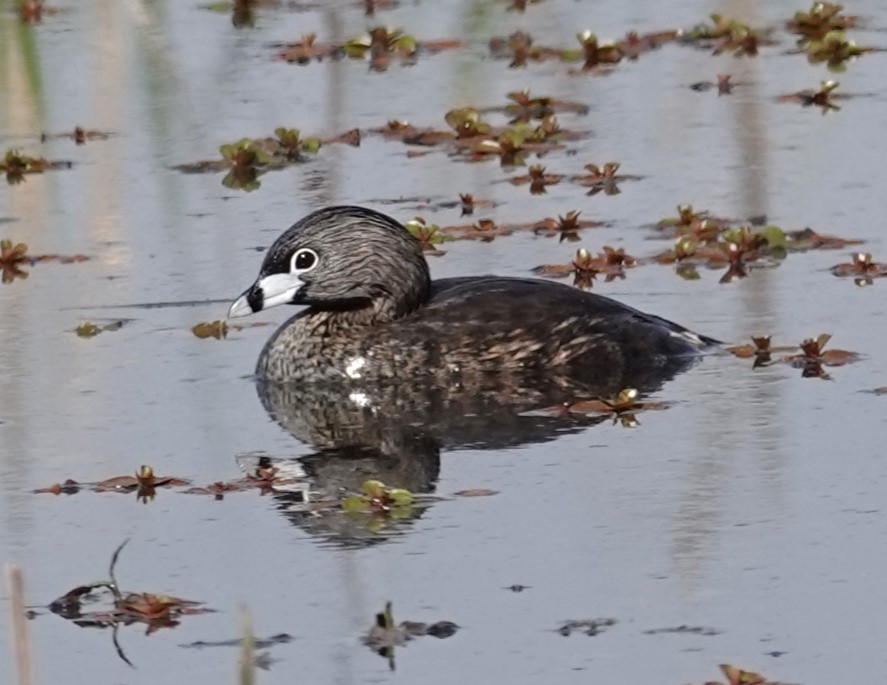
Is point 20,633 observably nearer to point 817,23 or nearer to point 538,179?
point 538,179

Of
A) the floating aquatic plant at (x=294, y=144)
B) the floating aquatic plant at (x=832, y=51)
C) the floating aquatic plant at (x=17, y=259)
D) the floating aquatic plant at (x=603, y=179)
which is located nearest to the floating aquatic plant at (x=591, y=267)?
the floating aquatic plant at (x=603, y=179)

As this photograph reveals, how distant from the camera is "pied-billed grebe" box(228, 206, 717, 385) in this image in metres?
11.8

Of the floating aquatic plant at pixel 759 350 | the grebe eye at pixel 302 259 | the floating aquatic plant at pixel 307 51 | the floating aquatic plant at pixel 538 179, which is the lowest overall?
the floating aquatic plant at pixel 759 350

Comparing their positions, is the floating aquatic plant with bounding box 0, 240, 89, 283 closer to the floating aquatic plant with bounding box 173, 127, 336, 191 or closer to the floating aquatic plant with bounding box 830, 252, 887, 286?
the floating aquatic plant with bounding box 173, 127, 336, 191

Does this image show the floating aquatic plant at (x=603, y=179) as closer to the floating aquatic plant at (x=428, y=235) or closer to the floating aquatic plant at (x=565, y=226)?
the floating aquatic plant at (x=565, y=226)

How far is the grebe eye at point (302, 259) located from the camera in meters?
12.1

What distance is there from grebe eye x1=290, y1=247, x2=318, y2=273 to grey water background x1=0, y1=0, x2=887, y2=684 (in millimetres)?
462

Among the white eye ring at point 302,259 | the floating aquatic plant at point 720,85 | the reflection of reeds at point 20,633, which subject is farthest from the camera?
the floating aquatic plant at point 720,85

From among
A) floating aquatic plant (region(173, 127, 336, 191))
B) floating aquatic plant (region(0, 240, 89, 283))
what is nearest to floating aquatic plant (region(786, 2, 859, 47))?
floating aquatic plant (region(173, 127, 336, 191))

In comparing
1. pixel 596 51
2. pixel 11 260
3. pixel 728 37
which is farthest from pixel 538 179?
pixel 728 37

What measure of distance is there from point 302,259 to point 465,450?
1929mm

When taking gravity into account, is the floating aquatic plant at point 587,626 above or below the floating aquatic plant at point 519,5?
below

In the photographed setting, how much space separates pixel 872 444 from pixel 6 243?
5092 mm

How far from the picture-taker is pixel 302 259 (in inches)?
476
